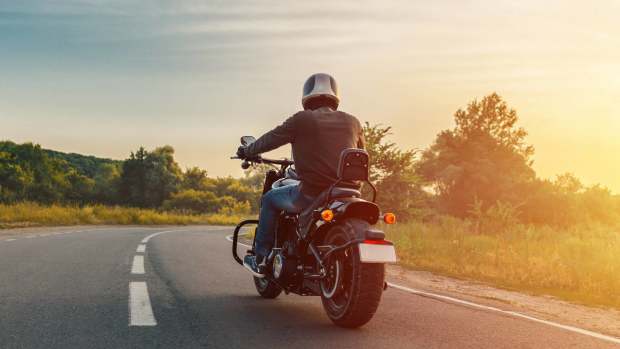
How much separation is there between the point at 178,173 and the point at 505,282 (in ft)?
215

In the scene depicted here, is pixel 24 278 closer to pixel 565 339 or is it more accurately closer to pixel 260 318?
pixel 260 318

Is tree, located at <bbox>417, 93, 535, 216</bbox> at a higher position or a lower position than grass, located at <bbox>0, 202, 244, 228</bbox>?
higher

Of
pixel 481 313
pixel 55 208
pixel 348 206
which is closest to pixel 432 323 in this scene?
pixel 481 313

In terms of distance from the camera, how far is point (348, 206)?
4684 millimetres

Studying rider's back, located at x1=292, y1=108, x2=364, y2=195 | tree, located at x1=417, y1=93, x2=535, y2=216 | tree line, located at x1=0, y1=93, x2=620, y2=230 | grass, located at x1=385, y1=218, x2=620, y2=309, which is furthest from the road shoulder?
tree, located at x1=417, y1=93, x2=535, y2=216

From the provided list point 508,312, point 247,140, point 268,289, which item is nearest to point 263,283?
point 268,289

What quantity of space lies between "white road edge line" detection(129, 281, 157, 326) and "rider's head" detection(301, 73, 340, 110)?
7.60ft

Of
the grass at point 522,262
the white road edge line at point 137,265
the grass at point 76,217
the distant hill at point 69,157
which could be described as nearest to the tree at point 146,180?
the distant hill at point 69,157

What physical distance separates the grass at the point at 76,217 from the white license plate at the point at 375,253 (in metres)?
23.1

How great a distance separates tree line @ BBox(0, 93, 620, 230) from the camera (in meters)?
47.3

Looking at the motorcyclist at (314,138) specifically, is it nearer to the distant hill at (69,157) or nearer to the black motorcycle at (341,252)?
the black motorcycle at (341,252)

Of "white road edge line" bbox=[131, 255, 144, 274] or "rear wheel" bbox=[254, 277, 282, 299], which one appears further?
"white road edge line" bbox=[131, 255, 144, 274]

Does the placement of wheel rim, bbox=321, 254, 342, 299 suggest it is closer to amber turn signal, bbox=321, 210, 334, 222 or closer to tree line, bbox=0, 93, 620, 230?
amber turn signal, bbox=321, 210, 334, 222

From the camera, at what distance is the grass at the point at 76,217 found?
27.9 metres
